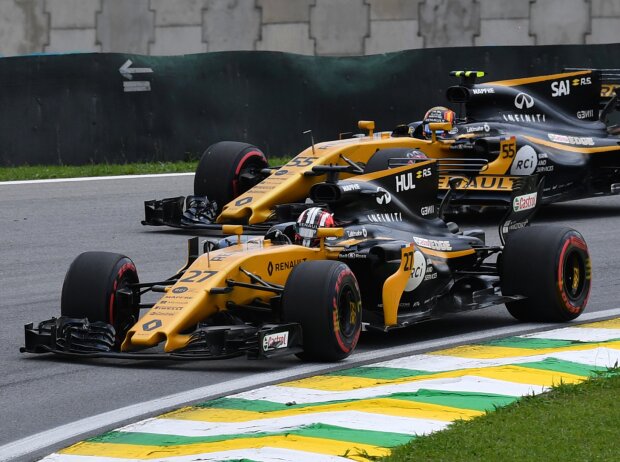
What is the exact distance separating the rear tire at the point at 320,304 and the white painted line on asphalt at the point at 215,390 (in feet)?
0.42

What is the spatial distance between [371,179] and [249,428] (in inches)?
145

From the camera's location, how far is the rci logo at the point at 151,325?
891cm

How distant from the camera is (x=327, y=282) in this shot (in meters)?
8.94

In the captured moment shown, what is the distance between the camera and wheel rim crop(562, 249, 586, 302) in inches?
419

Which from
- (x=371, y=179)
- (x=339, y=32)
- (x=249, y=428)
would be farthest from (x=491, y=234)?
(x=339, y=32)

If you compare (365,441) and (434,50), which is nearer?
(365,441)

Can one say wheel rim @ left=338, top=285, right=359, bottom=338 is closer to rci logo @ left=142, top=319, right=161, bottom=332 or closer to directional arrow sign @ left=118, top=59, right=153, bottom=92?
rci logo @ left=142, top=319, right=161, bottom=332

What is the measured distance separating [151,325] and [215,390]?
663 mm

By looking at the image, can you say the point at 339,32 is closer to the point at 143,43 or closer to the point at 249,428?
the point at 143,43

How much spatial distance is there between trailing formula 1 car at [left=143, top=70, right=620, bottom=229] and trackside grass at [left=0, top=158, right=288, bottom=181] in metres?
3.89

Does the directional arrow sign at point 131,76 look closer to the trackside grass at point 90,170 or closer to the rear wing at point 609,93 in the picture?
the trackside grass at point 90,170

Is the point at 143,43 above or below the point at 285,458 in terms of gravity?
above

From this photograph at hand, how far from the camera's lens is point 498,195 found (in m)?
15.9

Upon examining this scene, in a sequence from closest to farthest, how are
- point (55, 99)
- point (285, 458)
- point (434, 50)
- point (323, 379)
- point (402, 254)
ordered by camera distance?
1. point (285, 458)
2. point (323, 379)
3. point (402, 254)
4. point (55, 99)
5. point (434, 50)
